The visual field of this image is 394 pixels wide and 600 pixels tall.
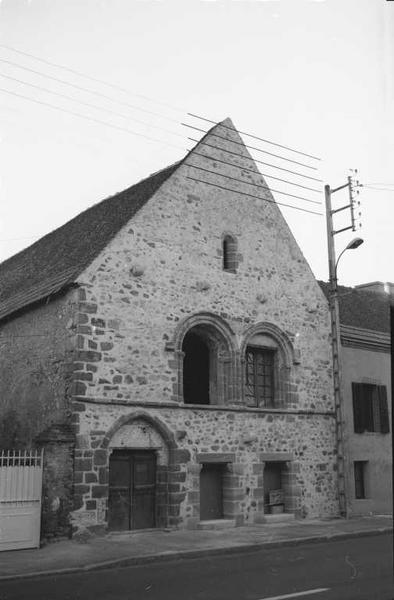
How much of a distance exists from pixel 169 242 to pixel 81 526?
6.82m

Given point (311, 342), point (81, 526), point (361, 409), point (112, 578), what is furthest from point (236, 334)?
point (112, 578)

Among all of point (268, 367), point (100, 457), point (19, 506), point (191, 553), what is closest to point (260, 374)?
point (268, 367)

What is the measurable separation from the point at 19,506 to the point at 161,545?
107 inches

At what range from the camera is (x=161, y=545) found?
1211cm

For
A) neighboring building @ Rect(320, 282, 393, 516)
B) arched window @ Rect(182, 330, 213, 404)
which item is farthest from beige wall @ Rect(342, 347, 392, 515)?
arched window @ Rect(182, 330, 213, 404)

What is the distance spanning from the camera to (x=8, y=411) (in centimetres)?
1631

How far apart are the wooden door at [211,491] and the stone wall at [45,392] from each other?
3824mm

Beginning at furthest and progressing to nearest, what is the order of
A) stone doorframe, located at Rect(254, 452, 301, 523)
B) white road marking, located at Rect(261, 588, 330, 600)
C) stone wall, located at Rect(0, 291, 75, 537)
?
1. stone doorframe, located at Rect(254, 452, 301, 523)
2. stone wall, located at Rect(0, 291, 75, 537)
3. white road marking, located at Rect(261, 588, 330, 600)

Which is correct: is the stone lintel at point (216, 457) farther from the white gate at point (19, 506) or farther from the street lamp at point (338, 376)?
the white gate at point (19, 506)

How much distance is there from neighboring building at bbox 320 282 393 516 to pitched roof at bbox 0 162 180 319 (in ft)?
21.6

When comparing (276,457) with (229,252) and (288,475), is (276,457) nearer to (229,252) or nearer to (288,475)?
(288,475)

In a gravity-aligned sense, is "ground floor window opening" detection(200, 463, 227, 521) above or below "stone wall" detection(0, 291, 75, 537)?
below

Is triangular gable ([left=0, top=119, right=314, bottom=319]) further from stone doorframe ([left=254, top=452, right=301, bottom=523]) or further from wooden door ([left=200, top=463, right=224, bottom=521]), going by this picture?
stone doorframe ([left=254, top=452, right=301, bottom=523])

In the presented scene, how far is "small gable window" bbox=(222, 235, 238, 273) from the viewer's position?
1723cm
